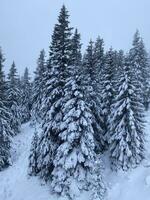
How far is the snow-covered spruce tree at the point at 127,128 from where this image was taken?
23.3 m

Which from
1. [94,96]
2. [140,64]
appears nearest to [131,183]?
[94,96]

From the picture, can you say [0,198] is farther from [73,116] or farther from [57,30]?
[57,30]

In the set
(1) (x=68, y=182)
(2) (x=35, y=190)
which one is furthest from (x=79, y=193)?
(2) (x=35, y=190)

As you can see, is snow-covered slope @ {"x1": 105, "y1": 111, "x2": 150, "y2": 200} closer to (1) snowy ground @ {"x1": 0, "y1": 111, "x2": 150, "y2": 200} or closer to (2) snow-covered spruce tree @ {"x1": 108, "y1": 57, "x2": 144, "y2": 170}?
(1) snowy ground @ {"x1": 0, "y1": 111, "x2": 150, "y2": 200}

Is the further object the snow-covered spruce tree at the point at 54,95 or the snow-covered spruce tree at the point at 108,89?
the snow-covered spruce tree at the point at 108,89

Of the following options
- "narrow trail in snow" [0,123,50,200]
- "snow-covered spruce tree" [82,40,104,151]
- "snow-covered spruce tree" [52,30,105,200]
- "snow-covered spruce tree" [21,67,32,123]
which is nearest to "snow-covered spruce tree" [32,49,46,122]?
"snow-covered spruce tree" [21,67,32,123]

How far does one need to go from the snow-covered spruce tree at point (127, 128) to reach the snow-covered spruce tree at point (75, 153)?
2609 millimetres

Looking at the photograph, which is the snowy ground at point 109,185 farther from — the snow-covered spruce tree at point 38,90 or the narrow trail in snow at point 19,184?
the snow-covered spruce tree at point 38,90

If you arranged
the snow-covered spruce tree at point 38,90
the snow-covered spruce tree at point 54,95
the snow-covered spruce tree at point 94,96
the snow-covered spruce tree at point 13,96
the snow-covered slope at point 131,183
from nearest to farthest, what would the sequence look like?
the snow-covered slope at point 131,183
the snow-covered spruce tree at point 54,95
the snow-covered spruce tree at point 94,96
the snow-covered spruce tree at point 13,96
the snow-covered spruce tree at point 38,90

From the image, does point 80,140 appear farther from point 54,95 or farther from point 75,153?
point 54,95

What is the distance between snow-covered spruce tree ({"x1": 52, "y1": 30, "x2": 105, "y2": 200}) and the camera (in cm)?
2138

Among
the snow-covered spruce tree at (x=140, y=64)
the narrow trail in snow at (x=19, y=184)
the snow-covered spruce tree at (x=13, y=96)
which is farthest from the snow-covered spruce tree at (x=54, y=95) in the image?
the snow-covered spruce tree at (x=140, y=64)

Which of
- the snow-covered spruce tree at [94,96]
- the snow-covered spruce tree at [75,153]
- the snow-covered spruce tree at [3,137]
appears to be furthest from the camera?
the snow-covered spruce tree at [3,137]

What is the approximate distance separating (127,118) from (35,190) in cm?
1015
